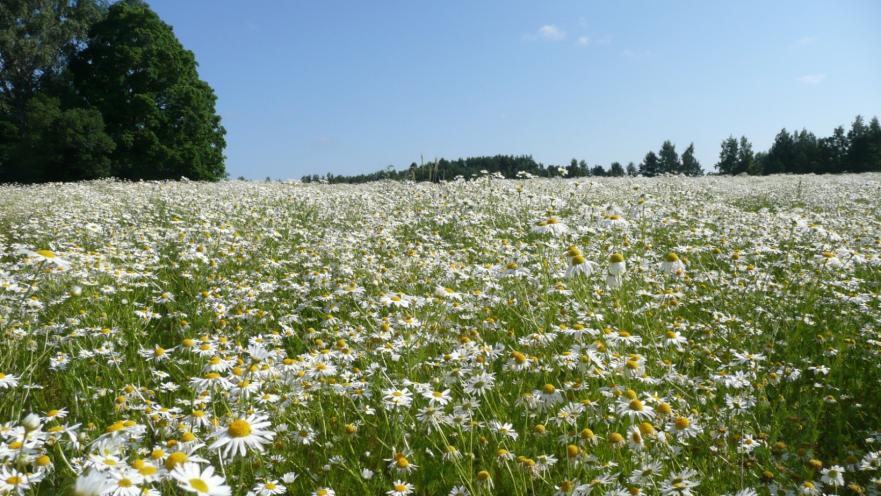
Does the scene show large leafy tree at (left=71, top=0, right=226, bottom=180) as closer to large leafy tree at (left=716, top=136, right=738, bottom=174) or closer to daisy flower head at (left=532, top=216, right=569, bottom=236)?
daisy flower head at (left=532, top=216, right=569, bottom=236)

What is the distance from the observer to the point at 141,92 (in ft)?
91.5

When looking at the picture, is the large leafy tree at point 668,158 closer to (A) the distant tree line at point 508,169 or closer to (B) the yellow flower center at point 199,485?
(A) the distant tree line at point 508,169

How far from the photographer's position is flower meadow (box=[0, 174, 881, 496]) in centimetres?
227

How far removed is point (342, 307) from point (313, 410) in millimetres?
1630

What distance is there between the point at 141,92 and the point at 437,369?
31.0 m

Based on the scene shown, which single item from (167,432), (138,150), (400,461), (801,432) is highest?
(138,150)

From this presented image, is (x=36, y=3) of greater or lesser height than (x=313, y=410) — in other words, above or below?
above

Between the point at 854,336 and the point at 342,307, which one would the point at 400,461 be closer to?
the point at 342,307

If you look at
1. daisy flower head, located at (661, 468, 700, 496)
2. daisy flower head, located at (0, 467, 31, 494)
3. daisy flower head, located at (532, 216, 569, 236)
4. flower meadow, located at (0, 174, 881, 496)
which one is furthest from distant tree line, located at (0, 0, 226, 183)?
daisy flower head, located at (661, 468, 700, 496)

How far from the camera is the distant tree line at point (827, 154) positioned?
52.4m

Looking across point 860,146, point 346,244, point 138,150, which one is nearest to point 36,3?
point 138,150

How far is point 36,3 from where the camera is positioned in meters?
29.5

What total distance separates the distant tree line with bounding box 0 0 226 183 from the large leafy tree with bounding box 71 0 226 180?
0.18ft

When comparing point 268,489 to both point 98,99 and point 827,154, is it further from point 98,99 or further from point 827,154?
point 827,154
